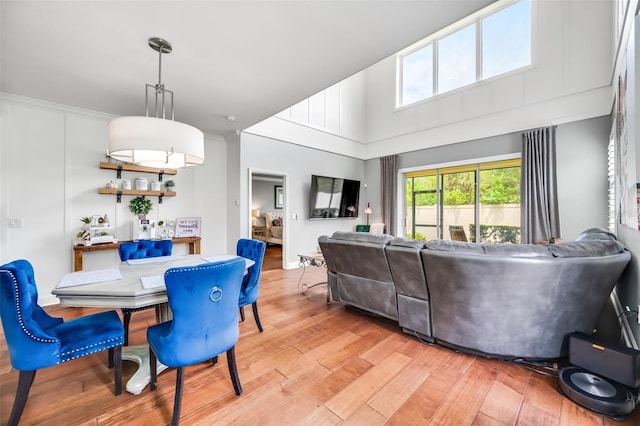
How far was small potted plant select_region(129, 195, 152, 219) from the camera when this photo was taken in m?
4.11

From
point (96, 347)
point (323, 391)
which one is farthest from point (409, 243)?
point (96, 347)

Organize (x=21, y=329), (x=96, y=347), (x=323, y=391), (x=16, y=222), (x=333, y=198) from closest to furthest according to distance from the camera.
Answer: (x=21, y=329) → (x=96, y=347) → (x=323, y=391) → (x=16, y=222) → (x=333, y=198)

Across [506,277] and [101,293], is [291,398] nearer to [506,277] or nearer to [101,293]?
[101,293]

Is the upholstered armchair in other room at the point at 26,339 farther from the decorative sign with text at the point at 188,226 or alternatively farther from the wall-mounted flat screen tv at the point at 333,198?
the wall-mounted flat screen tv at the point at 333,198

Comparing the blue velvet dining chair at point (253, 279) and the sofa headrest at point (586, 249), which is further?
the blue velvet dining chair at point (253, 279)

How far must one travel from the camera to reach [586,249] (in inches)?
76.2

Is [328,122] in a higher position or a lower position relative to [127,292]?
higher

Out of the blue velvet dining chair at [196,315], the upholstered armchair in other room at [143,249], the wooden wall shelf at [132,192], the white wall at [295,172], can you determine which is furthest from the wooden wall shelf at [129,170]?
the blue velvet dining chair at [196,315]

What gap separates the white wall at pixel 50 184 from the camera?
3.35 metres

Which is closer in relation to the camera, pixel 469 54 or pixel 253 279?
pixel 253 279

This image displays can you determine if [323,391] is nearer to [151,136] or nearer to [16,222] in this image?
[151,136]

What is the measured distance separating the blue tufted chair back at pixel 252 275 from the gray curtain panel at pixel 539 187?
4609 mm

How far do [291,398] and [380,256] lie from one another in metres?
1.38

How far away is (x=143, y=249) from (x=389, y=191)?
5394 millimetres
